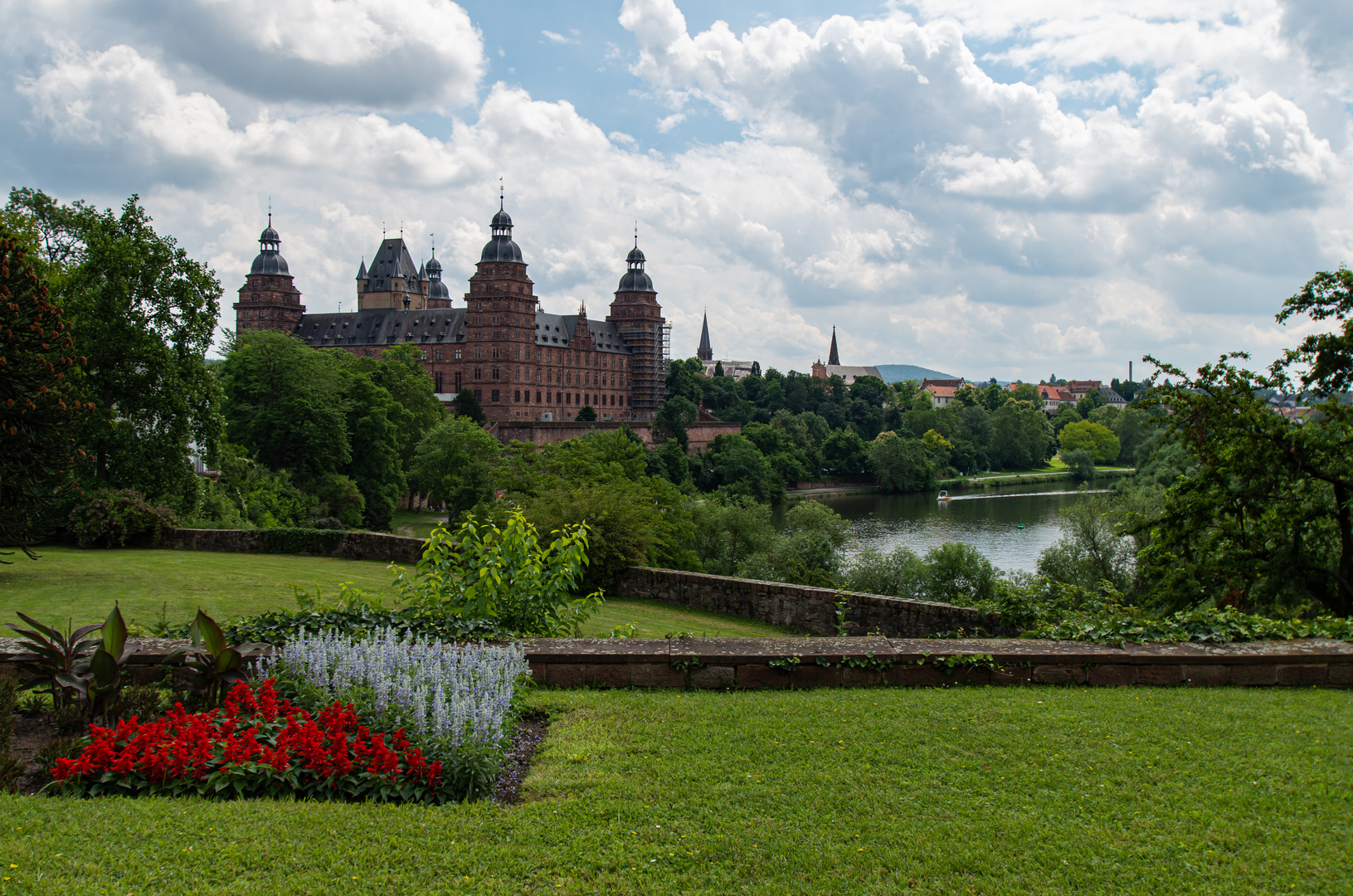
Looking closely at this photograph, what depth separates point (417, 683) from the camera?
4.84 meters

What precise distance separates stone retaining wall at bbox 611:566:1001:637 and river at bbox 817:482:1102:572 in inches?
894

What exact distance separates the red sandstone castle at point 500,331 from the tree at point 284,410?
153ft

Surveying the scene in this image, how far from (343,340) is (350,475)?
55.9 meters

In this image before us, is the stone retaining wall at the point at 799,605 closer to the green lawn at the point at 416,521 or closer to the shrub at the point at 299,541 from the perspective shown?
the shrub at the point at 299,541

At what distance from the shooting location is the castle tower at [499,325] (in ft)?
279

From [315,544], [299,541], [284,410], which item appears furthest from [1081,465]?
[299,541]

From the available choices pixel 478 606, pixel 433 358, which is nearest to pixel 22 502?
pixel 478 606

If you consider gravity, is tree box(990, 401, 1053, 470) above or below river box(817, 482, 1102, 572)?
above

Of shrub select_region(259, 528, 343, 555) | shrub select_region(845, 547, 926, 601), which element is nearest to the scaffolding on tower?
shrub select_region(845, 547, 926, 601)

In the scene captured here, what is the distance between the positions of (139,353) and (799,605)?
48.3 feet

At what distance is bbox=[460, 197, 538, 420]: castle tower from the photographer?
85.0m

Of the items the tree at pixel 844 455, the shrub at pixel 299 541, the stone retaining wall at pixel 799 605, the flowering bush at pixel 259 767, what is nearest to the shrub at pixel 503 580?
the flowering bush at pixel 259 767

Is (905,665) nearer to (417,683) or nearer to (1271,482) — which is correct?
(417,683)

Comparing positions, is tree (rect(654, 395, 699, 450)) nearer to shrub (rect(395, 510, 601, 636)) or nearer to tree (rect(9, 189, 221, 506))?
tree (rect(9, 189, 221, 506))
